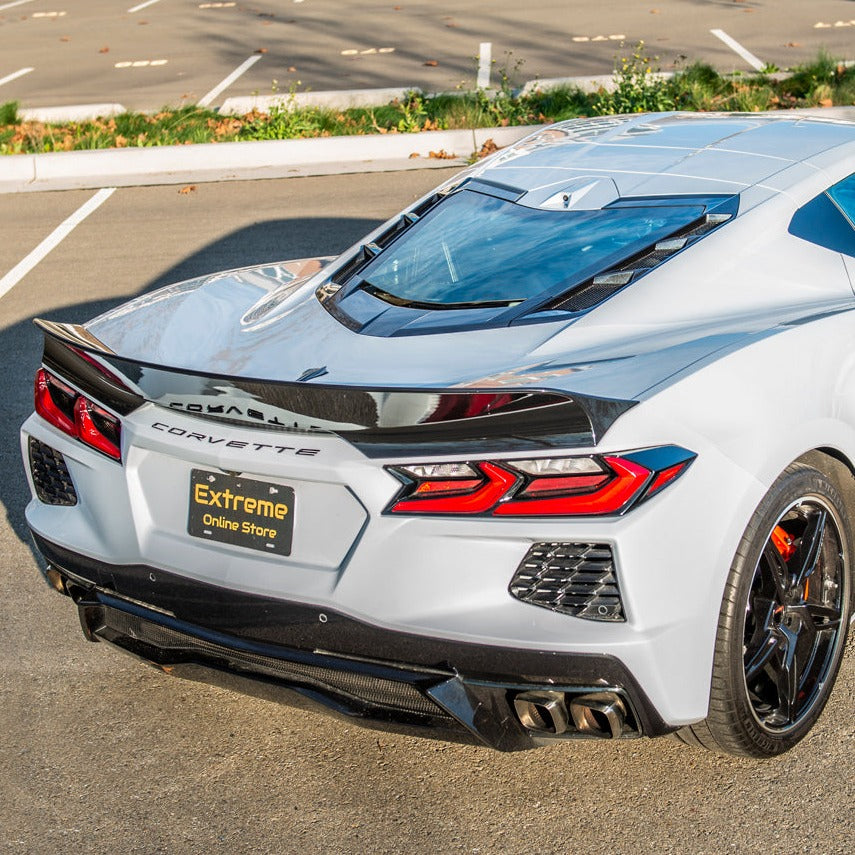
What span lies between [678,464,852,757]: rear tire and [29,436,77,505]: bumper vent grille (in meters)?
1.79

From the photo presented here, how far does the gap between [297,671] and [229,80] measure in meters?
13.2

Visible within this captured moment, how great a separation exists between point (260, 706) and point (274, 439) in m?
1.15

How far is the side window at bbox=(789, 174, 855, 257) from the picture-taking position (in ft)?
12.3

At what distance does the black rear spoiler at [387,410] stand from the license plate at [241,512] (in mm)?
149

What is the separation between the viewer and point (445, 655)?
295 cm

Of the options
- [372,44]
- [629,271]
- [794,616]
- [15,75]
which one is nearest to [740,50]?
[372,44]

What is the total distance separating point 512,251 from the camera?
389 centimetres

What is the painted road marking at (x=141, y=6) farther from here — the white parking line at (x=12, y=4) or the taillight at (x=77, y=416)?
the taillight at (x=77, y=416)

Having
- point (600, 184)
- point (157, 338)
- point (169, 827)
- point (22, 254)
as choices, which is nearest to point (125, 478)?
point (157, 338)

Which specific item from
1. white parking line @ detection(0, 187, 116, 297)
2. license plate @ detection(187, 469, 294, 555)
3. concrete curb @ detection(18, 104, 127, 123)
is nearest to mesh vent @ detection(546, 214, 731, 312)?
license plate @ detection(187, 469, 294, 555)

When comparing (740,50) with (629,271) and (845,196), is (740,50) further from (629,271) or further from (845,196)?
(629,271)

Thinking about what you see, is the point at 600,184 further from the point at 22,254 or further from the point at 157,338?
the point at 22,254

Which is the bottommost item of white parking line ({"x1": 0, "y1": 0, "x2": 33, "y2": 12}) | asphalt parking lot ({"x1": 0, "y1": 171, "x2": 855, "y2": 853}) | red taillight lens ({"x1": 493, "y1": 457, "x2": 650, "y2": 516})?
asphalt parking lot ({"x1": 0, "y1": 171, "x2": 855, "y2": 853})

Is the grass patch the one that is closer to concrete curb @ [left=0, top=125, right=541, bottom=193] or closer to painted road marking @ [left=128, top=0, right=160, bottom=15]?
concrete curb @ [left=0, top=125, right=541, bottom=193]
